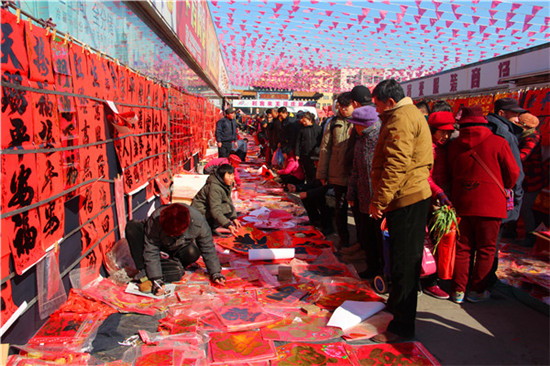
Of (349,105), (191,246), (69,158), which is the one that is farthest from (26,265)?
(349,105)

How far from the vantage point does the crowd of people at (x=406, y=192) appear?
286 centimetres

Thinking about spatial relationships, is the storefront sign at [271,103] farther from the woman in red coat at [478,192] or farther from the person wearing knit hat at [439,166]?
the woman in red coat at [478,192]

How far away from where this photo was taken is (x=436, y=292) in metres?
3.82

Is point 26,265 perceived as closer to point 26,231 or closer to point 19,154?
point 26,231

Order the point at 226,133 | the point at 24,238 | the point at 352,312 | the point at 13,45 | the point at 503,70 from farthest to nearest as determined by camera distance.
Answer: the point at 503,70 → the point at 226,133 → the point at 352,312 → the point at 24,238 → the point at 13,45

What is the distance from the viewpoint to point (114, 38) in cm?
486

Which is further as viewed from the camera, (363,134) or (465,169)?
(363,134)

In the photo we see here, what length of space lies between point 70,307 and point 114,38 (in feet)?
11.0

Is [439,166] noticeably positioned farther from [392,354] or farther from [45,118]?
[45,118]

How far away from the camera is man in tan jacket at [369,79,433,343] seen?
2748mm

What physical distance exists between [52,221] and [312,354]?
6.96 feet

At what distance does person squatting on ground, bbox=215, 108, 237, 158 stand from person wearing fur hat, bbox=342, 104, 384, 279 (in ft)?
23.2

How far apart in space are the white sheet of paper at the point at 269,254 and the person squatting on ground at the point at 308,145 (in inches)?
120

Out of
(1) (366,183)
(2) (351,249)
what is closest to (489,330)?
(1) (366,183)
